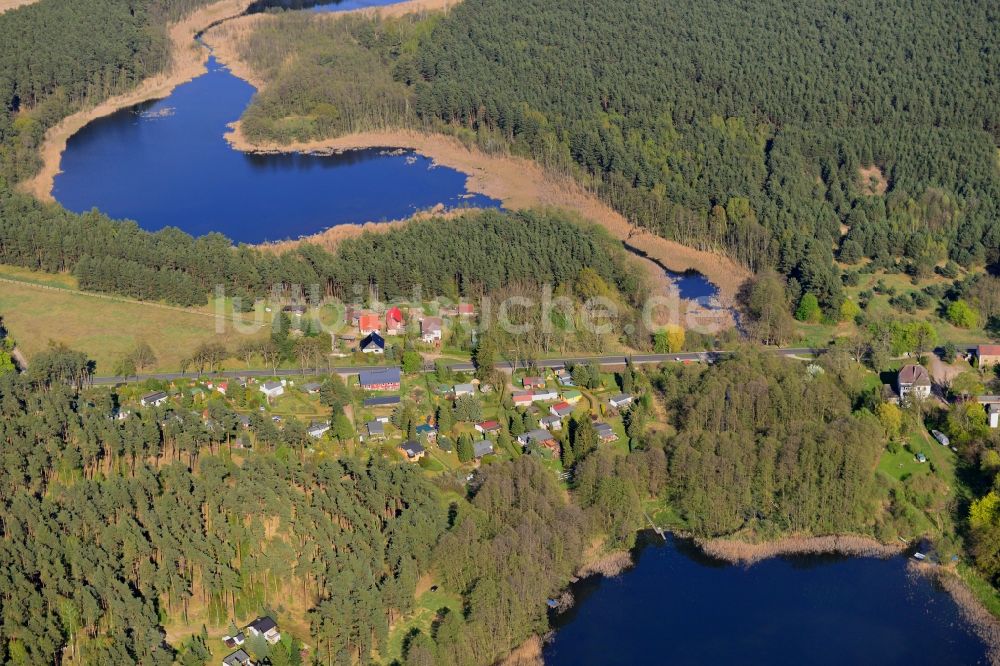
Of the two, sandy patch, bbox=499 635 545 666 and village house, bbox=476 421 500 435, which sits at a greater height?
village house, bbox=476 421 500 435

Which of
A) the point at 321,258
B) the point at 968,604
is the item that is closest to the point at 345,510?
the point at 968,604

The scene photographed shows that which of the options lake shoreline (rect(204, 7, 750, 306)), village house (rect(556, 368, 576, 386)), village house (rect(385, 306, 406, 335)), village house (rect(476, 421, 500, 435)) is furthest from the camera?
lake shoreline (rect(204, 7, 750, 306))

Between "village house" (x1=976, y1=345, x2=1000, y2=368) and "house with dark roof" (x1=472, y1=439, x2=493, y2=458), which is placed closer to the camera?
"house with dark roof" (x1=472, y1=439, x2=493, y2=458)

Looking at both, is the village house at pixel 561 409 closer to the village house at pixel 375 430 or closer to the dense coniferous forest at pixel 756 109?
the village house at pixel 375 430

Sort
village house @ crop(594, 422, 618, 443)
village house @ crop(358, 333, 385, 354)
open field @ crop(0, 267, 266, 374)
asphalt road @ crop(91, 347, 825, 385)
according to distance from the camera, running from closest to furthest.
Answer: village house @ crop(594, 422, 618, 443), asphalt road @ crop(91, 347, 825, 385), village house @ crop(358, 333, 385, 354), open field @ crop(0, 267, 266, 374)

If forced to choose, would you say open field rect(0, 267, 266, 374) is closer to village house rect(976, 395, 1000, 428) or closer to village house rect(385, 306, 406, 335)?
village house rect(385, 306, 406, 335)

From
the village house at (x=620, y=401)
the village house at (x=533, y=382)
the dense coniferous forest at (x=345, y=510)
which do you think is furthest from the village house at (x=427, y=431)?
the village house at (x=620, y=401)

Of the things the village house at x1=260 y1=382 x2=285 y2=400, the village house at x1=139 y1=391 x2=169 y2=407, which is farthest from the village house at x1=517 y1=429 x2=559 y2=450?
the village house at x1=139 y1=391 x2=169 y2=407
